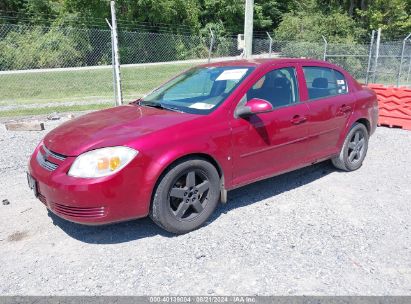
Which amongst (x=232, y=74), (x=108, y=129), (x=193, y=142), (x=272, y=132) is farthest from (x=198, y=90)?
(x=108, y=129)

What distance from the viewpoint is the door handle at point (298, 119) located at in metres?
4.48

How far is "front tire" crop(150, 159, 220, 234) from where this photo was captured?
11.7 feet

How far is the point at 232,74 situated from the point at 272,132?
797 mm

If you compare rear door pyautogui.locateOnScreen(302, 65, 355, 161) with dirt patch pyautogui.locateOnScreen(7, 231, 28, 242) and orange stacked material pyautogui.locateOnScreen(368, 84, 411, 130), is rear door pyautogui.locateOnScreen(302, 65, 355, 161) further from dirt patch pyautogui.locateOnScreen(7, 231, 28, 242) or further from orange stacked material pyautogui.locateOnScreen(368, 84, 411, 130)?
orange stacked material pyautogui.locateOnScreen(368, 84, 411, 130)

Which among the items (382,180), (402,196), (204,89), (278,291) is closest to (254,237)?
(278,291)

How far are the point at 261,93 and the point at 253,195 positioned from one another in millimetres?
1273

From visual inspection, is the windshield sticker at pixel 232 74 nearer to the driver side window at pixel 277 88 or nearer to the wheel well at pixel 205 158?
the driver side window at pixel 277 88

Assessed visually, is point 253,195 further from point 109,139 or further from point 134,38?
point 134,38

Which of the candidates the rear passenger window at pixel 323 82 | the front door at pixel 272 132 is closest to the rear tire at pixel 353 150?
the rear passenger window at pixel 323 82

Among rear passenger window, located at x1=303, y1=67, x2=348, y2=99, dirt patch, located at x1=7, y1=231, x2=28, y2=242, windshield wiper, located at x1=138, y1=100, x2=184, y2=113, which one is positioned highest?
rear passenger window, located at x1=303, y1=67, x2=348, y2=99

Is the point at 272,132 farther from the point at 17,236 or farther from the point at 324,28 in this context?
the point at 324,28

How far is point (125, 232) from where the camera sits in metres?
3.93

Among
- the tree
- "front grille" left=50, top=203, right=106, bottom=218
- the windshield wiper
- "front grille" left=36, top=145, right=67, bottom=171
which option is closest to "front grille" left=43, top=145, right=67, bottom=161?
"front grille" left=36, top=145, right=67, bottom=171

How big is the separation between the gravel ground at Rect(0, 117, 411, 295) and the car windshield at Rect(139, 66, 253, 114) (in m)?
1.22
